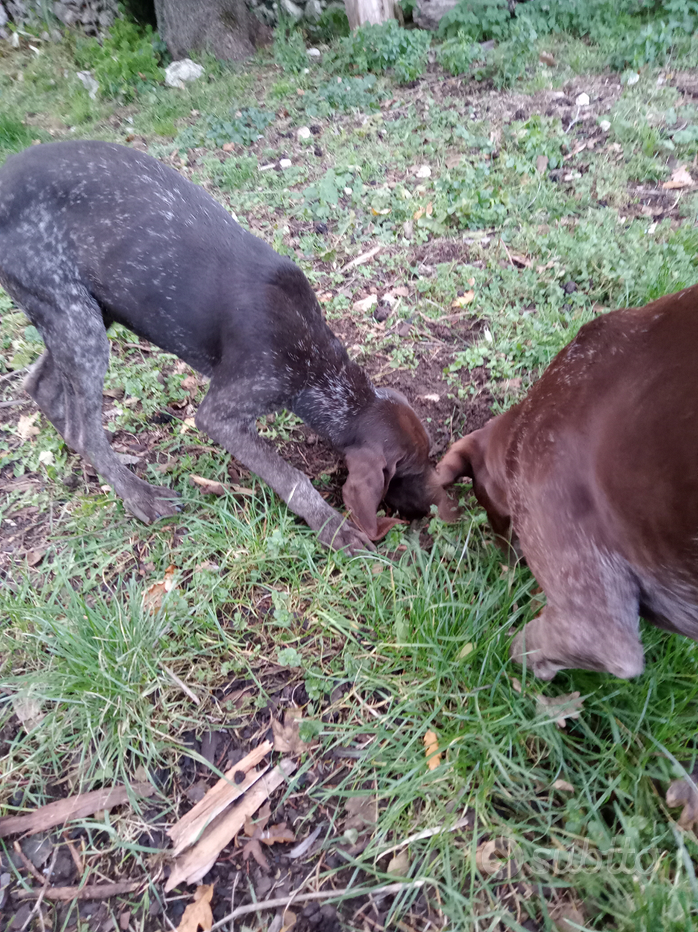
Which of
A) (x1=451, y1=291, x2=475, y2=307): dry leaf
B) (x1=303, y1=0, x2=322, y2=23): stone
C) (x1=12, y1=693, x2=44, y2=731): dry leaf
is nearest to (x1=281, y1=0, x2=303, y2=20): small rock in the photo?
(x1=303, y1=0, x2=322, y2=23): stone

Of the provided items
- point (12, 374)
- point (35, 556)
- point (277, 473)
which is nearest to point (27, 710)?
point (35, 556)

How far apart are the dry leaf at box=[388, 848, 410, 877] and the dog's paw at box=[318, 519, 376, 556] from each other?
137 cm

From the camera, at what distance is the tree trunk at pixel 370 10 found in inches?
302

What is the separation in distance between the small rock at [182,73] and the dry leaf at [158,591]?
27.1 ft

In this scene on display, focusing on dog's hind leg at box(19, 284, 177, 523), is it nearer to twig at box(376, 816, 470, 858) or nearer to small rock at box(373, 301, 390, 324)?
small rock at box(373, 301, 390, 324)

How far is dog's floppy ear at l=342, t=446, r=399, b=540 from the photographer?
10.2ft

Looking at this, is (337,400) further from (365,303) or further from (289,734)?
(289,734)

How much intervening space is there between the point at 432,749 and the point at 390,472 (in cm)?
141


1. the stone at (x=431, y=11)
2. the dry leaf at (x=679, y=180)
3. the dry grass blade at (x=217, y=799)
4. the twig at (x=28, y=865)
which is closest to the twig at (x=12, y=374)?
the twig at (x=28, y=865)

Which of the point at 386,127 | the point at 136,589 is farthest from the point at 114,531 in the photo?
the point at 386,127

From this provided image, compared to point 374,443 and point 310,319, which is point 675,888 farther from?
point 310,319

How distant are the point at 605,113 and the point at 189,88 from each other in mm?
5827

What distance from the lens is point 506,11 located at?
23.4 ft

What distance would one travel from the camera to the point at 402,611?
2.80m
